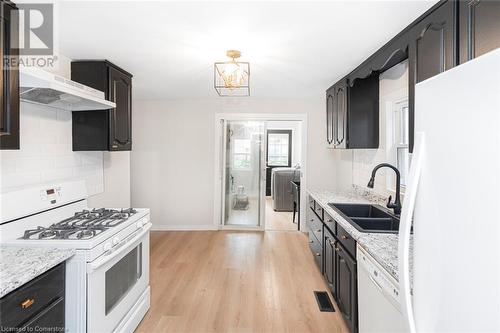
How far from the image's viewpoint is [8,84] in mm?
1492

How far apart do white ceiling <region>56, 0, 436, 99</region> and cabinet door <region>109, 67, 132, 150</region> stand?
0.16 metres

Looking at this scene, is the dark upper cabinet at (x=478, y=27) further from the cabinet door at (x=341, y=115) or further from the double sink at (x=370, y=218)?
the cabinet door at (x=341, y=115)

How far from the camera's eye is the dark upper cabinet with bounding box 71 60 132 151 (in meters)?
2.55

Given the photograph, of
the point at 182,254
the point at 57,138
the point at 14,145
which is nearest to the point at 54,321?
the point at 14,145

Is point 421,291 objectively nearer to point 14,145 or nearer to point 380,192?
point 14,145

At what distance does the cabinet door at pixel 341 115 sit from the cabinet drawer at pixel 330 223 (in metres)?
0.91

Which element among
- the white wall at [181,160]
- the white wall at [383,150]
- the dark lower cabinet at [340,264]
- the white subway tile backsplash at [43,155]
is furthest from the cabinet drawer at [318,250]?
the white subway tile backsplash at [43,155]

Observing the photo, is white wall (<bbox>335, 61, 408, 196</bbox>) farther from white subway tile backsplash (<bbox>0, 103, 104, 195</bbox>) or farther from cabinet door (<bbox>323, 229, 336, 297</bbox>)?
white subway tile backsplash (<bbox>0, 103, 104, 195</bbox>)

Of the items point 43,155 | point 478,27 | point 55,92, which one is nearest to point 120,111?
point 43,155

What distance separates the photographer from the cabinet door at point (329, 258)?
256cm

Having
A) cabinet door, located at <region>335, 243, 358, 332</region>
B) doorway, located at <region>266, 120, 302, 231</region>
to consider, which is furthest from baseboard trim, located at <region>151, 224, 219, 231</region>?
cabinet door, located at <region>335, 243, 358, 332</region>

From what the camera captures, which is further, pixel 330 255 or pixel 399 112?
pixel 399 112

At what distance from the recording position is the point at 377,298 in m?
1.42

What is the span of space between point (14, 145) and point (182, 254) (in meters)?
2.70
